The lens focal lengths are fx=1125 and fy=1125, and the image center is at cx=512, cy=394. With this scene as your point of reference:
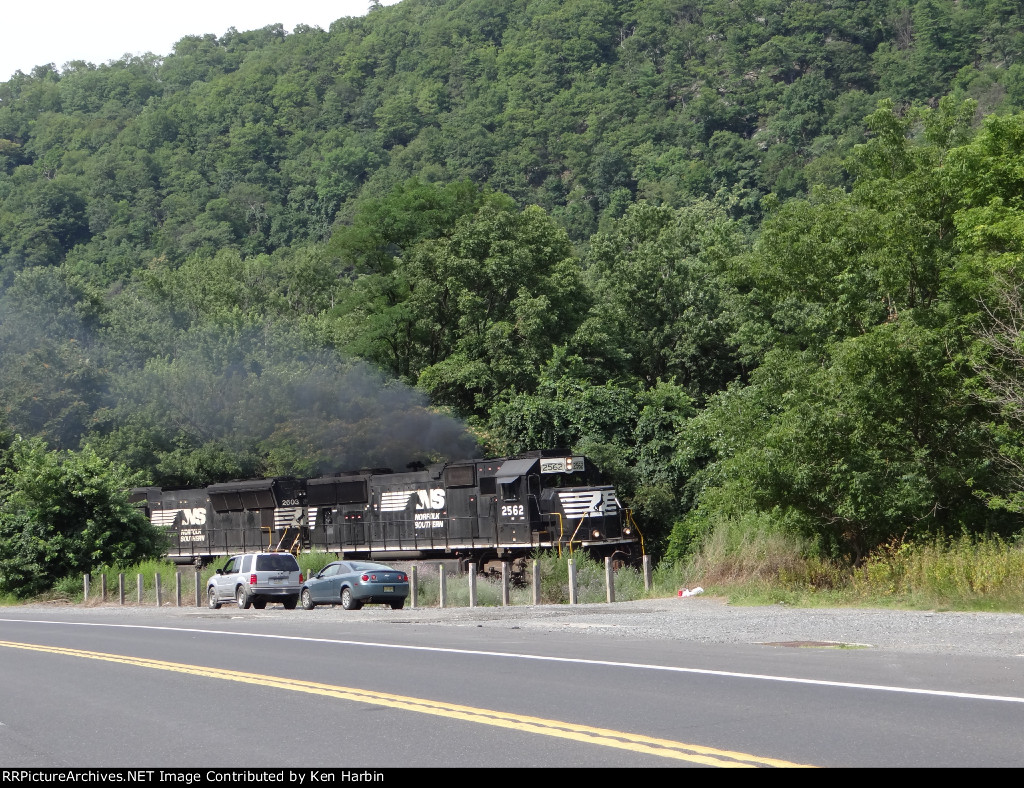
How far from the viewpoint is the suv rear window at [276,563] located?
30.3 m

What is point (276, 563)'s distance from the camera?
30656 millimetres

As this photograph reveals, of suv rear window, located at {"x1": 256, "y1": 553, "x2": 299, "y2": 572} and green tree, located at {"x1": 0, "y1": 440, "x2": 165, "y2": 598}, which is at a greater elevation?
green tree, located at {"x1": 0, "y1": 440, "x2": 165, "y2": 598}

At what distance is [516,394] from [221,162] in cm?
10423

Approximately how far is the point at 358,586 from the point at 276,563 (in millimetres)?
3961

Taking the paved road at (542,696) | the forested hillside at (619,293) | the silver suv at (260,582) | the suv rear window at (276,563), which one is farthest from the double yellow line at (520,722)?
the suv rear window at (276,563)

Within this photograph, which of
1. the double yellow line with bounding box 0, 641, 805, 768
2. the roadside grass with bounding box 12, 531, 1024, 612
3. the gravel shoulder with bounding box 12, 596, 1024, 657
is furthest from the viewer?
the roadside grass with bounding box 12, 531, 1024, 612

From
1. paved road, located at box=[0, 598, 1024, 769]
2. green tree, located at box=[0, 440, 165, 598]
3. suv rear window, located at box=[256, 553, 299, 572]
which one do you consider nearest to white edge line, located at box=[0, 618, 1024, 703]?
paved road, located at box=[0, 598, 1024, 769]

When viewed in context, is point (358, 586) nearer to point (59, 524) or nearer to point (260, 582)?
point (260, 582)

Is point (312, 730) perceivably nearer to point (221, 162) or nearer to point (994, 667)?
point (994, 667)

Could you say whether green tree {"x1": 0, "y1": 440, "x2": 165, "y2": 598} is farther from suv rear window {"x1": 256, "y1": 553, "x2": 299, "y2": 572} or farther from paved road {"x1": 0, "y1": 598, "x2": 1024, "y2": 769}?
paved road {"x1": 0, "y1": 598, "x2": 1024, "y2": 769}

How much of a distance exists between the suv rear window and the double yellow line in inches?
654

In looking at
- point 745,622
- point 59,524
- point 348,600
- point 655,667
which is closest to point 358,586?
point 348,600

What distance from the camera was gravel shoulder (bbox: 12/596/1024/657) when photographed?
47.9ft

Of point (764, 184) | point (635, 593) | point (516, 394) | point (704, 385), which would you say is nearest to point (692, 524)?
point (635, 593)
